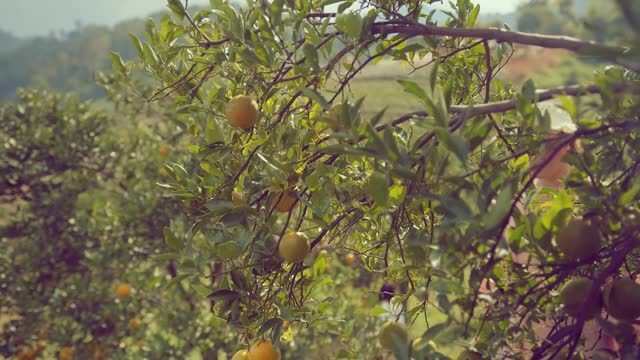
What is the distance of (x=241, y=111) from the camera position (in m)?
1.26

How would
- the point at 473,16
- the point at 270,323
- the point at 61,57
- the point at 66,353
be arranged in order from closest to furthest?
1. the point at 270,323
2. the point at 473,16
3. the point at 66,353
4. the point at 61,57

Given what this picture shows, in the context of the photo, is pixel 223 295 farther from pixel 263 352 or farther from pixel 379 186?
pixel 379 186

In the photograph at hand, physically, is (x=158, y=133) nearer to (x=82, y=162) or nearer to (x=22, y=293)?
(x=82, y=162)

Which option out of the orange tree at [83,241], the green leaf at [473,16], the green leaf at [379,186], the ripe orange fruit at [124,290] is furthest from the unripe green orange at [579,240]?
the ripe orange fruit at [124,290]

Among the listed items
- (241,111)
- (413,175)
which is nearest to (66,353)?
(241,111)

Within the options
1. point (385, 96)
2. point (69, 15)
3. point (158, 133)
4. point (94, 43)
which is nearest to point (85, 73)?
point (94, 43)

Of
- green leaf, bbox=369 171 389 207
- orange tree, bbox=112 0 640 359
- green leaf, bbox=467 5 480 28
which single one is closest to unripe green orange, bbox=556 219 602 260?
orange tree, bbox=112 0 640 359

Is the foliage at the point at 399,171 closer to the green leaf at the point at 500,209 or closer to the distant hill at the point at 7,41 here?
the green leaf at the point at 500,209

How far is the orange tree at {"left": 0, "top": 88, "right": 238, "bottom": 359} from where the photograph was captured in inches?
123

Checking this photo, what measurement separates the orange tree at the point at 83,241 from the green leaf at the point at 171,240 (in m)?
1.89

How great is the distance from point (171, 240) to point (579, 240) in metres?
0.76

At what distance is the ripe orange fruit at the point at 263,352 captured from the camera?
1.22 meters

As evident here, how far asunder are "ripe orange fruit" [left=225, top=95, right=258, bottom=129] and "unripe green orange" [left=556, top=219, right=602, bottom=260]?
71cm

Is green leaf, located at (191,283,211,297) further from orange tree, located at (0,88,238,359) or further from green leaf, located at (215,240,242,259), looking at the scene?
orange tree, located at (0,88,238,359)
